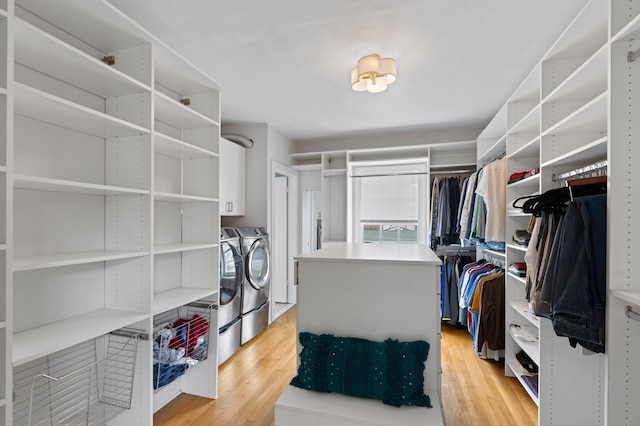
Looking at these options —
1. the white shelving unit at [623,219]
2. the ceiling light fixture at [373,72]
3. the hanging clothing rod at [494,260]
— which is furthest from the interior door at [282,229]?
the white shelving unit at [623,219]

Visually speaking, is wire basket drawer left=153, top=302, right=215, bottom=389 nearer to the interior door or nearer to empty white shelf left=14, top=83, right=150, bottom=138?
empty white shelf left=14, top=83, right=150, bottom=138

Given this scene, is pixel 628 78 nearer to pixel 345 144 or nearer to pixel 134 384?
pixel 134 384

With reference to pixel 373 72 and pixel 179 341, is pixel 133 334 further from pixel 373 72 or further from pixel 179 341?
pixel 373 72

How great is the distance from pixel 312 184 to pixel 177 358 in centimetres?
327

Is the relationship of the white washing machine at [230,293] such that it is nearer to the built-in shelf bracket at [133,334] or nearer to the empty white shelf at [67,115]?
the built-in shelf bracket at [133,334]

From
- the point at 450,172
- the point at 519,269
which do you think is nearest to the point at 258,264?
the point at 519,269

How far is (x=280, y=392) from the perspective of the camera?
235 cm

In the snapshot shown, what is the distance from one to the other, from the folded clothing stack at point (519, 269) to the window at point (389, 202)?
6.18ft

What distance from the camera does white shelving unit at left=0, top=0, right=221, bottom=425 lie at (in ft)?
3.89

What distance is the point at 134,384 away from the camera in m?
1.71

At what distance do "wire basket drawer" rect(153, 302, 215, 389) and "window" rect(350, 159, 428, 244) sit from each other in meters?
2.68

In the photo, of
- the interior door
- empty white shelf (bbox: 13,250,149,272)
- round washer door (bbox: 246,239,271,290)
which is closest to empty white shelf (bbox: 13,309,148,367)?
empty white shelf (bbox: 13,250,149,272)

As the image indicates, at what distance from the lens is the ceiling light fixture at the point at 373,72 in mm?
2094

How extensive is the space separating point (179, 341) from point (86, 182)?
122 centimetres
